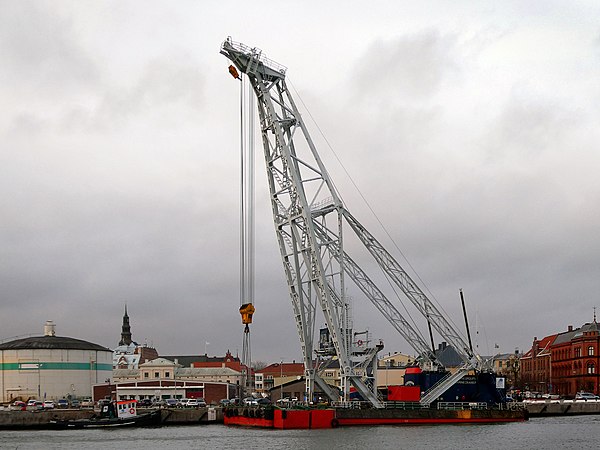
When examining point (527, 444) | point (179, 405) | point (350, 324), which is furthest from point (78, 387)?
point (527, 444)

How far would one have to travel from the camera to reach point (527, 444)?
47.7 m

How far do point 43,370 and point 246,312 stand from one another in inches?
2044

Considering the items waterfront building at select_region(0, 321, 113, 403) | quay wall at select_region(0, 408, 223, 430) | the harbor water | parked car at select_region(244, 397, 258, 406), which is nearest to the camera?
the harbor water

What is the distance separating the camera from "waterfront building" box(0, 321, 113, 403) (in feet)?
336

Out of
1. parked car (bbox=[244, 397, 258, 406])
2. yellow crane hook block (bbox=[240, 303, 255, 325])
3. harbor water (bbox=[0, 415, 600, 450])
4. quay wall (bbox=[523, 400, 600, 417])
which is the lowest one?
quay wall (bbox=[523, 400, 600, 417])

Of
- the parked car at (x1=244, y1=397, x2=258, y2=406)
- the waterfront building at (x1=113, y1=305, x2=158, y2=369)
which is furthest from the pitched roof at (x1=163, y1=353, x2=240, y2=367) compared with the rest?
the parked car at (x1=244, y1=397, x2=258, y2=406)

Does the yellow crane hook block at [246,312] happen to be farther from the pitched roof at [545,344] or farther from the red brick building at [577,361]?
the pitched roof at [545,344]

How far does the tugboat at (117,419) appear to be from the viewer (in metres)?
63.2

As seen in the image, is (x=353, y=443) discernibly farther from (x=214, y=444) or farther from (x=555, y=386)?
(x=555, y=386)

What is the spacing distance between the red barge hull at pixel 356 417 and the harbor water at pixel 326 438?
121cm

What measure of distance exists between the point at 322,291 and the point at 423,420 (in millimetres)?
11393

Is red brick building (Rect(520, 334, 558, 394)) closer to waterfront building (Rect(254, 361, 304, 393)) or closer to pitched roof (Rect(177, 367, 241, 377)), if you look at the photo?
waterfront building (Rect(254, 361, 304, 393))

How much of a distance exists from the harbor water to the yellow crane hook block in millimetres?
7227

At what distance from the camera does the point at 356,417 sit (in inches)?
2320
